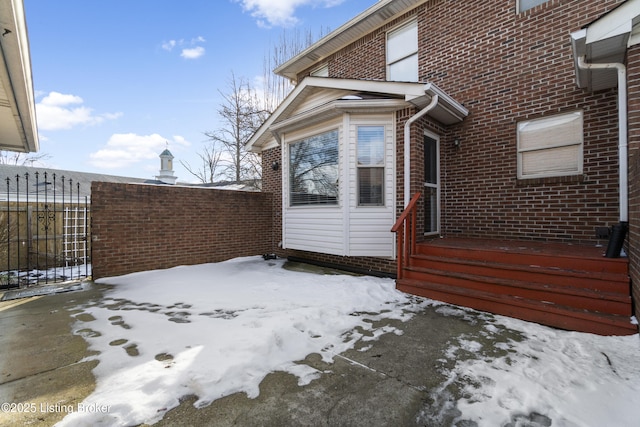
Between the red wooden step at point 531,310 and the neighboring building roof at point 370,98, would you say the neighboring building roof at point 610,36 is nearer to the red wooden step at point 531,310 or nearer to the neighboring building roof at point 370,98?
the neighboring building roof at point 370,98

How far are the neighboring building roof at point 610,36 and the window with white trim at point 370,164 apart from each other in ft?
9.40

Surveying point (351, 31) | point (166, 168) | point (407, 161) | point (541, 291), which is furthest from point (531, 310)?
point (166, 168)

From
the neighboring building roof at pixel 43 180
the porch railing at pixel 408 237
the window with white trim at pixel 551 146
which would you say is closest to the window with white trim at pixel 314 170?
the porch railing at pixel 408 237

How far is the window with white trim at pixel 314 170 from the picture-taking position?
5.83m

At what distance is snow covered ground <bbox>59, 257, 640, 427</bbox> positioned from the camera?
1832 millimetres

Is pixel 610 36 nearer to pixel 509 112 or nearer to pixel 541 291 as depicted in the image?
pixel 509 112

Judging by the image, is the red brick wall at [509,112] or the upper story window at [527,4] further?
the upper story window at [527,4]

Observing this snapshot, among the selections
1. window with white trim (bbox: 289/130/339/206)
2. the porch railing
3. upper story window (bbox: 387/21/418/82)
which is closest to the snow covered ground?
the porch railing

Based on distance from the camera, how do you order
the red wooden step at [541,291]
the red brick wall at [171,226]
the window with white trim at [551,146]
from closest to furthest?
the red wooden step at [541,291] < the window with white trim at [551,146] < the red brick wall at [171,226]

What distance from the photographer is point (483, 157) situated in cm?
562

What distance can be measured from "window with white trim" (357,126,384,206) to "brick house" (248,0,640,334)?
20 mm

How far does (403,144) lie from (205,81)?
520 inches

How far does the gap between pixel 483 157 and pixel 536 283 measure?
294cm

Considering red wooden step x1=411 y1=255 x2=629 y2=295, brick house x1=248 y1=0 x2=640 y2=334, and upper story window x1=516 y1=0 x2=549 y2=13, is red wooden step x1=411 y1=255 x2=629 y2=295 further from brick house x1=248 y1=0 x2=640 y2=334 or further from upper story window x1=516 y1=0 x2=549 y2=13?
upper story window x1=516 y1=0 x2=549 y2=13
